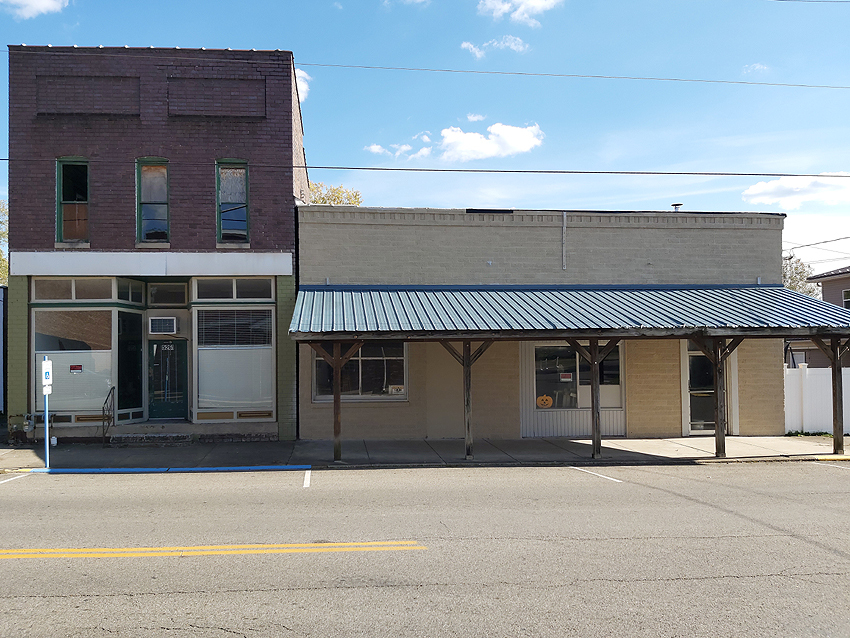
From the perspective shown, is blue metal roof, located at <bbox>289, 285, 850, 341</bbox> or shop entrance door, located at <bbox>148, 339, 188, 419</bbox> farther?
shop entrance door, located at <bbox>148, 339, 188, 419</bbox>

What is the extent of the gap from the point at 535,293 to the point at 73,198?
11399 millimetres

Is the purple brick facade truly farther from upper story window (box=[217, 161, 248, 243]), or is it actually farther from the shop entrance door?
the shop entrance door

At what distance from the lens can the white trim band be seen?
15289 millimetres

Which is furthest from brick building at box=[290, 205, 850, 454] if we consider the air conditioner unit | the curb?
the air conditioner unit

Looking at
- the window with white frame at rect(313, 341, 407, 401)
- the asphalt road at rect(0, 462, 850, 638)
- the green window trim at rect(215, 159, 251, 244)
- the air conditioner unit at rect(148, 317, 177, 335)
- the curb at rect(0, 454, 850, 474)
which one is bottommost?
the curb at rect(0, 454, 850, 474)

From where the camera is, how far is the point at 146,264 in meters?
15.6

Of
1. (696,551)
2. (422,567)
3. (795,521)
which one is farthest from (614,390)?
(422,567)

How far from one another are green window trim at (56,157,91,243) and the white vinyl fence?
60.0 ft

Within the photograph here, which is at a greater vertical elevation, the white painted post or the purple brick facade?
the purple brick facade

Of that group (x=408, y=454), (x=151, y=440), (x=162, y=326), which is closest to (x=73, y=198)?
(x=162, y=326)

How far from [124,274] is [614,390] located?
12527 mm

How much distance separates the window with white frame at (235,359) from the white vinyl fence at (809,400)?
13.6 m

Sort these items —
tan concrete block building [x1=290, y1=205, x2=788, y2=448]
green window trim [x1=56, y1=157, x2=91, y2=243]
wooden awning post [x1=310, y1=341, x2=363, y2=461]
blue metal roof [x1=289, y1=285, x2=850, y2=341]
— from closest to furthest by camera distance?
wooden awning post [x1=310, y1=341, x2=363, y2=461] < blue metal roof [x1=289, y1=285, x2=850, y2=341] < green window trim [x1=56, y1=157, x2=91, y2=243] < tan concrete block building [x1=290, y1=205, x2=788, y2=448]

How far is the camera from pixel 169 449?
48.2 feet
